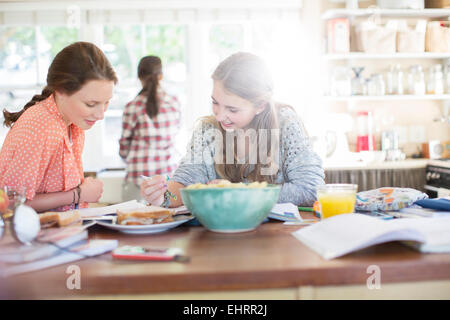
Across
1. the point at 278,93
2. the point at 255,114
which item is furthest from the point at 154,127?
the point at 255,114

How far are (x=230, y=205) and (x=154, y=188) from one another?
1.56 ft

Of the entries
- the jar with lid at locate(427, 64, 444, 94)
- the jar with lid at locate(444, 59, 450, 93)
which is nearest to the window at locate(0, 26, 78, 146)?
the jar with lid at locate(427, 64, 444, 94)

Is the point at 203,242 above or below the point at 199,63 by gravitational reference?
below

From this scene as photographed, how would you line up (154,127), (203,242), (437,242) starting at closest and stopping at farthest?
(437,242), (203,242), (154,127)

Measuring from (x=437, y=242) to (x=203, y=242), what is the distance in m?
0.44

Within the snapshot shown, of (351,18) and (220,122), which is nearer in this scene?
(220,122)

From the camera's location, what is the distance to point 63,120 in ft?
5.66

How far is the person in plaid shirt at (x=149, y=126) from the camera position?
10.3ft

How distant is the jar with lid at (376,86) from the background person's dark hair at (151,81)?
5.43 feet

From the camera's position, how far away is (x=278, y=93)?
3926mm

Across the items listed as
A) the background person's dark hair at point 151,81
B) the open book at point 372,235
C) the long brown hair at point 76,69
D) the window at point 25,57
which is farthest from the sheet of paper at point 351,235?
the window at point 25,57

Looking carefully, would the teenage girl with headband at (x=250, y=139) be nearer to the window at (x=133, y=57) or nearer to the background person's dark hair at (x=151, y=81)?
the background person's dark hair at (x=151, y=81)

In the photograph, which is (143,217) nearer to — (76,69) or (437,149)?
(76,69)

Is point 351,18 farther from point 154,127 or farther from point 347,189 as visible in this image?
point 347,189
